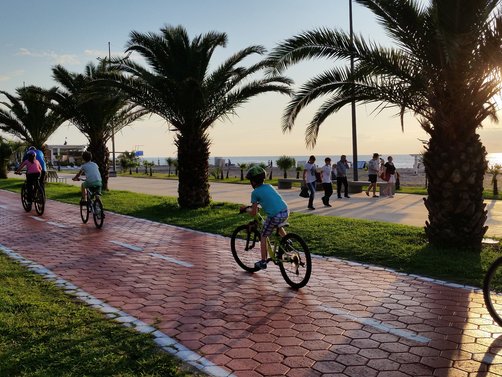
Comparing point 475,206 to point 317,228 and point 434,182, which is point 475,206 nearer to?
point 434,182

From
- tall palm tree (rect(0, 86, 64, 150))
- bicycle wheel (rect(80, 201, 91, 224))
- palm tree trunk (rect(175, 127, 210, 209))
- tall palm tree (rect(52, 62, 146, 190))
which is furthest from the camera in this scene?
tall palm tree (rect(0, 86, 64, 150))

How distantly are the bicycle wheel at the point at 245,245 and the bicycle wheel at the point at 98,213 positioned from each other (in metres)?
4.82

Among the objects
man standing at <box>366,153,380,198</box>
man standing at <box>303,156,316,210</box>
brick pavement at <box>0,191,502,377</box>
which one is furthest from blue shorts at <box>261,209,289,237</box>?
man standing at <box>366,153,380,198</box>

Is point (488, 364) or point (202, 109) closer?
point (488, 364)

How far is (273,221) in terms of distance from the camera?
6.22 metres

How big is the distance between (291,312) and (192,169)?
33.0 feet

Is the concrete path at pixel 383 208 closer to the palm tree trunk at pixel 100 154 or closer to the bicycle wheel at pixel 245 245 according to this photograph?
the bicycle wheel at pixel 245 245

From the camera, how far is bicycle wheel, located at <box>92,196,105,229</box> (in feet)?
36.1

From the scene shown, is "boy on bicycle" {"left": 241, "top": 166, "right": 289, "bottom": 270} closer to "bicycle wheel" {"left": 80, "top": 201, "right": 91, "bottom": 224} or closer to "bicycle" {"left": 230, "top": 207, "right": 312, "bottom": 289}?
"bicycle" {"left": 230, "top": 207, "right": 312, "bottom": 289}

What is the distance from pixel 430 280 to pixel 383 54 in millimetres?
4123

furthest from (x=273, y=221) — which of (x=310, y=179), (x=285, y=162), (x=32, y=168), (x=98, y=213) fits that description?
(x=285, y=162)

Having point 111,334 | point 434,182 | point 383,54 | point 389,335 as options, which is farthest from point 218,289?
point 383,54

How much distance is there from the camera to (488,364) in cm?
384

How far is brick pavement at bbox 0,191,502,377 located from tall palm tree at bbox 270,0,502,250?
7.24ft
